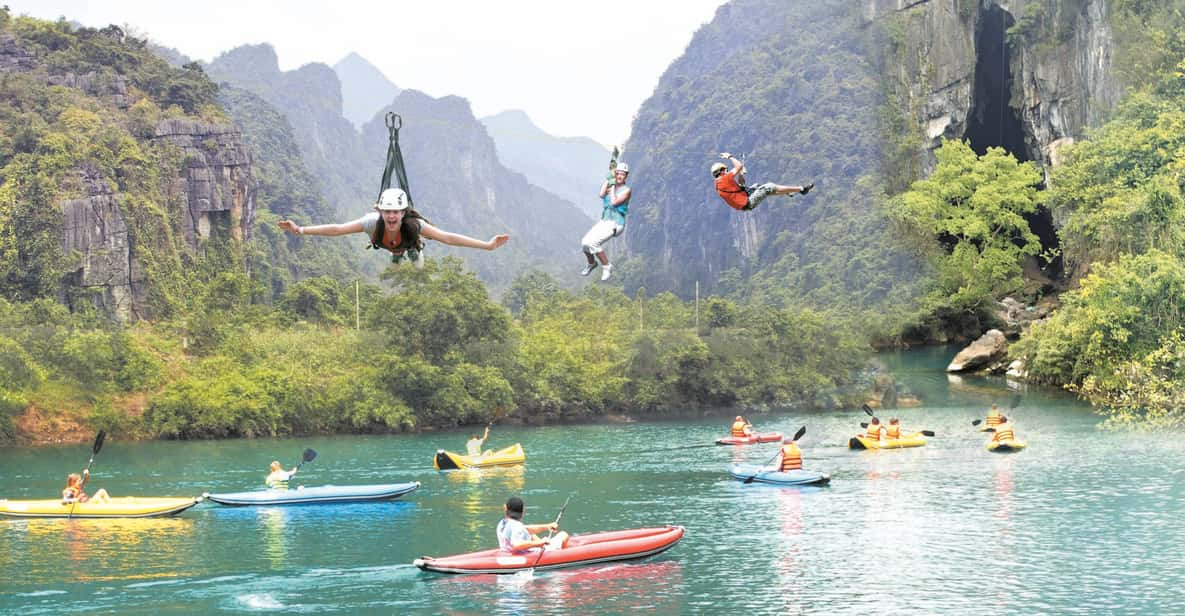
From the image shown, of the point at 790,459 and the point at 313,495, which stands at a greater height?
the point at 790,459

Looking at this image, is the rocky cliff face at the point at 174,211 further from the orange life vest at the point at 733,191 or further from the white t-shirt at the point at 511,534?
the orange life vest at the point at 733,191

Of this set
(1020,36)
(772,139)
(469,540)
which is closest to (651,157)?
(772,139)

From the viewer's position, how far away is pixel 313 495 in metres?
33.7

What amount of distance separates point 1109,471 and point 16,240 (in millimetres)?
51480

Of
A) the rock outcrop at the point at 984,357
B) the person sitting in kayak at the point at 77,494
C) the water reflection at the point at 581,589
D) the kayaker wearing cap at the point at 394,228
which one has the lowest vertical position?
the water reflection at the point at 581,589

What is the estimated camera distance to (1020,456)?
1519 inches

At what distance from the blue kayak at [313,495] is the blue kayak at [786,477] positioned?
31.2 feet

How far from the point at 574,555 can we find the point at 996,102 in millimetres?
59460

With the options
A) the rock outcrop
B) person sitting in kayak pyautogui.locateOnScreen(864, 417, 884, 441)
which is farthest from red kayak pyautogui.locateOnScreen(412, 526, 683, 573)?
the rock outcrop

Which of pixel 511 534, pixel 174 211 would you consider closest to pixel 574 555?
pixel 511 534

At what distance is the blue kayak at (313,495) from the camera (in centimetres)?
3347

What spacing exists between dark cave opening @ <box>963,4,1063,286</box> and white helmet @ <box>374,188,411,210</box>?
68629mm

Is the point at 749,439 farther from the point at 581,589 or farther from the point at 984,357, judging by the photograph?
the point at 581,589

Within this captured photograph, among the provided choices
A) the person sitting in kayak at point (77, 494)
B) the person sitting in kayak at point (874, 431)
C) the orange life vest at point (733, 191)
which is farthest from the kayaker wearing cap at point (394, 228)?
the person sitting in kayak at point (874, 431)
